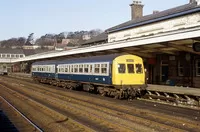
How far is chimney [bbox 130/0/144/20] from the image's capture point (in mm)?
41875

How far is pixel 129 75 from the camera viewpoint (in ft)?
66.0

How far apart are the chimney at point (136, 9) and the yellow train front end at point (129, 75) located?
22.1m

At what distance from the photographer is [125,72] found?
1998 cm

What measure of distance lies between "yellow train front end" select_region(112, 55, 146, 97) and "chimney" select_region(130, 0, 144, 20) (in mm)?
22096

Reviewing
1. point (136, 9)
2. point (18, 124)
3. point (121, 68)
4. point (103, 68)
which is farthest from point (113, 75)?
point (136, 9)

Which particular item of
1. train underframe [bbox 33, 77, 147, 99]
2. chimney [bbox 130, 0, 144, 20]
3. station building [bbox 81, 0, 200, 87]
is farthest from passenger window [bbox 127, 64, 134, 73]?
chimney [bbox 130, 0, 144, 20]

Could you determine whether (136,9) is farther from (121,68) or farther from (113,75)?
(113,75)

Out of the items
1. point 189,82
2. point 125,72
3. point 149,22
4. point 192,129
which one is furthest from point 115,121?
point 149,22

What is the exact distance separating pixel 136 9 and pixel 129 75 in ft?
76.9

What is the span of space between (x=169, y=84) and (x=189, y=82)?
210 cm

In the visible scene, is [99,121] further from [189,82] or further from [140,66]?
[189,82]

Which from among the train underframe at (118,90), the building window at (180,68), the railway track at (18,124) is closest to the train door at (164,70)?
the building window at (180,68)

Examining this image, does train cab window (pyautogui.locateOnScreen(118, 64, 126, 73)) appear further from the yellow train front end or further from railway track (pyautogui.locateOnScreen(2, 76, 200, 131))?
railway track (pyautogui.locateOnScreen(2, 76, 200, 131))

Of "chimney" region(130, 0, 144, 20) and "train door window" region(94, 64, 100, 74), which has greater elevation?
"chimney" region(130, 0, 144, 20)
